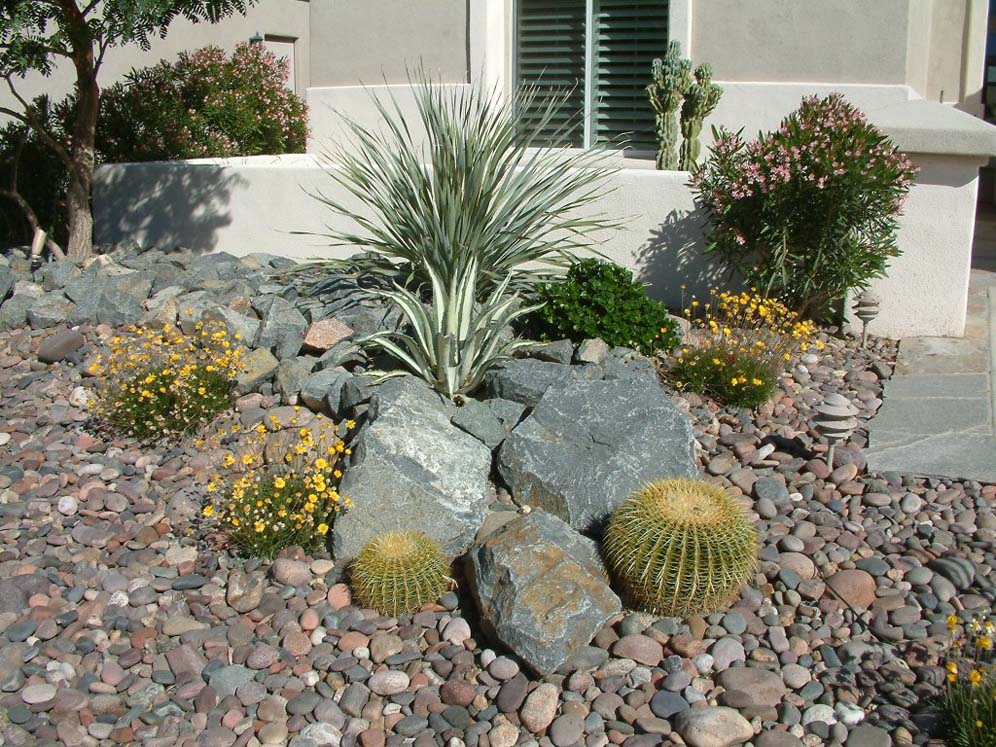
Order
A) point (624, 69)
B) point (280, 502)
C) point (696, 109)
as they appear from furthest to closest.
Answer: point (624, 69) < point (696, 109) < point (280, 502)

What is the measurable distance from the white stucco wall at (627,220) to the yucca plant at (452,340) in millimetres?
1826

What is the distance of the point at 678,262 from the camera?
26.0ft

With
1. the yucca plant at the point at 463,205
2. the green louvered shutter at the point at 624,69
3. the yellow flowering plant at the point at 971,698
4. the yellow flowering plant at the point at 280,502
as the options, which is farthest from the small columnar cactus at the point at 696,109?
the yellow flowering plant at the point at 971,698

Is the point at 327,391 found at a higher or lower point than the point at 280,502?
higher

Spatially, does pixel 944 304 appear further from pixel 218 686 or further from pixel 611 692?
pixel 218 686

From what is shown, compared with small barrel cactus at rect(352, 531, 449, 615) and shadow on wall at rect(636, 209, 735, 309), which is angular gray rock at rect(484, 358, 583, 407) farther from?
shadow on wall at rect(636, 209, 735, 309)

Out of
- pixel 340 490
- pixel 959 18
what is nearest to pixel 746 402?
Answer: pixel 340 490

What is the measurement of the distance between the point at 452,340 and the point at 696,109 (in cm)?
330

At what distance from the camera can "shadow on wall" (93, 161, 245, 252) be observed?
31.2ft

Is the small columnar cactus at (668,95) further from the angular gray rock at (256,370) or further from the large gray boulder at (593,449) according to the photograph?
the angular gray rock at (256,370)

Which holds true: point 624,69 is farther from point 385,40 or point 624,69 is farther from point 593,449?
point 593,449

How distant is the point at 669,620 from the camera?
4371 millimetres

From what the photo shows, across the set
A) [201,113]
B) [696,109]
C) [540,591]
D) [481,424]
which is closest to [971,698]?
[540,591]

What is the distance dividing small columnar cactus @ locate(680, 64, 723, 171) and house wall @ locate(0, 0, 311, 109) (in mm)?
6636
